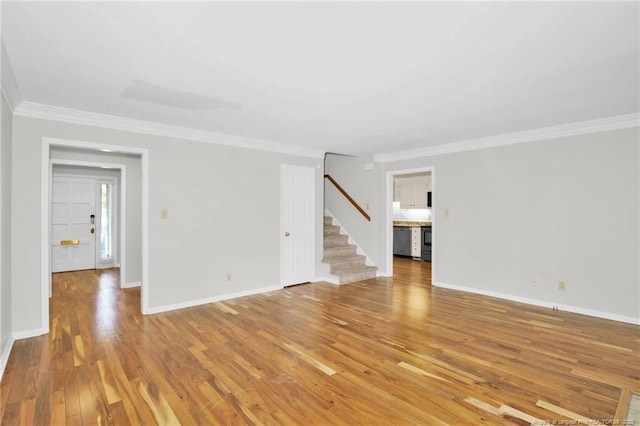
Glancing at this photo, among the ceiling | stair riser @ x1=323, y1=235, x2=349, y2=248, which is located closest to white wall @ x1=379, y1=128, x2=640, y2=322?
the ceiling

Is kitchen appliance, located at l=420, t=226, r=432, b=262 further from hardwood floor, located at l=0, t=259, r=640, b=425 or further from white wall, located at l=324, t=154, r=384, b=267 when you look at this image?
hardwood floor, located at l=0, t=259, r=640, b=425

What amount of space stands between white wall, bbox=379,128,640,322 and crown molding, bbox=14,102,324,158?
9.59 feet

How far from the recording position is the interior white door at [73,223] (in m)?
6.87

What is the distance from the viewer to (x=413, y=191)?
9047 millimetres

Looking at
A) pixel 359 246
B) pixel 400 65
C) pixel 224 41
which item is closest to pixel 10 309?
pixel 224 41

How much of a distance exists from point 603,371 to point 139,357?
403 cm

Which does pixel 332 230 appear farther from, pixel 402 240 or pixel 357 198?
pixel 402 240

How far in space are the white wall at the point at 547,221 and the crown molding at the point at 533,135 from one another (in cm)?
8

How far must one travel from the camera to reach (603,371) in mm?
2672

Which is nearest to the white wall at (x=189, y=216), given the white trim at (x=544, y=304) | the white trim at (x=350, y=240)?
the white trim at (x=350, y=240)

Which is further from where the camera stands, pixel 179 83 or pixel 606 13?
pixel 179 83

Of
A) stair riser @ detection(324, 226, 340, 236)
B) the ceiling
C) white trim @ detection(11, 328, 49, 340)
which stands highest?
the ceiling

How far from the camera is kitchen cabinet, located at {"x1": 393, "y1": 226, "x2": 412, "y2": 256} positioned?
8.77m

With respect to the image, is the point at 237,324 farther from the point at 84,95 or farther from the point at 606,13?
the point at 606,13
